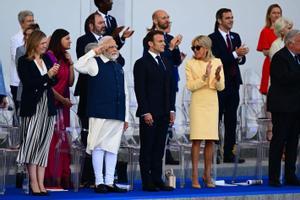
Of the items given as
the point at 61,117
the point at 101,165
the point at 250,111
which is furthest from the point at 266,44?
the point at 101,165

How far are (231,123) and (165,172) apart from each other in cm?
168

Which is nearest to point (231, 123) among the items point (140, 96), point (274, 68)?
point (274, 68)

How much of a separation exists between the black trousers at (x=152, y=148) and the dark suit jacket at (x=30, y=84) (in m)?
1.22

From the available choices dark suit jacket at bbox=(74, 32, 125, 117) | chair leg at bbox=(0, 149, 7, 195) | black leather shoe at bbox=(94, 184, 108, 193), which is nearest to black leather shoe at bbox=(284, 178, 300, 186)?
black leather shoe at bbox=(94, 184, 108, 193)

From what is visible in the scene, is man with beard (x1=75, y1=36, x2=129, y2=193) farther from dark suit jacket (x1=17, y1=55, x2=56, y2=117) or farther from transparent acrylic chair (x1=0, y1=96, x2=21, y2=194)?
transparent acrylic chair (x1=0, y1=96, x2=21, y2=194)

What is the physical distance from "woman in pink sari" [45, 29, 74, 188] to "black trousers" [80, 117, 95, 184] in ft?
0.61

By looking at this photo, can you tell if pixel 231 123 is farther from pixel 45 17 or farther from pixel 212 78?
pixel 45 17

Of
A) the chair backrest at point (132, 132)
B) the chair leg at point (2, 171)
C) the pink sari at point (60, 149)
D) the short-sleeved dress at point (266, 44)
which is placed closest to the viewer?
the chair leg at point (2, 171)

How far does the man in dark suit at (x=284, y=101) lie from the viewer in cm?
1361

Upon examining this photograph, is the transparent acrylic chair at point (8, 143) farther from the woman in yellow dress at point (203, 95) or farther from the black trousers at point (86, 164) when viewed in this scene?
the woman in yellow dress at point (203, 95)

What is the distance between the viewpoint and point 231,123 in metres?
14.9

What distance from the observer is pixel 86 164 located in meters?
13.3

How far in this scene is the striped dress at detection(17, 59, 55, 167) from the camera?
40.4 ft

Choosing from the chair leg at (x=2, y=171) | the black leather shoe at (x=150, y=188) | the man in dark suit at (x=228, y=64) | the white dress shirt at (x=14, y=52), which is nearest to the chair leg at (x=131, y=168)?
the black leather shoe at (x=150, y=188)
